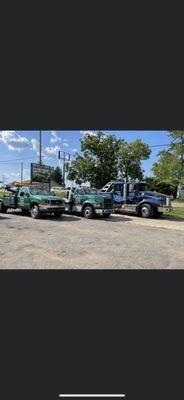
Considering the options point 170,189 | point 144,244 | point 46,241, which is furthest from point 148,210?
point 170,189

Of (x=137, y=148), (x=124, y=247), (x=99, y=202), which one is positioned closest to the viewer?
(x=124, y=247)

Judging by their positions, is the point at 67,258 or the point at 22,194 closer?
the point at 67,258

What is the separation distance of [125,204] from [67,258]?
38.9 ft

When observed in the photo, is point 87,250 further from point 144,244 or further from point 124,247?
point 144,244

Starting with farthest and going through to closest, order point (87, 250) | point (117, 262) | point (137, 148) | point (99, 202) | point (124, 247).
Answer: point (137, 148) < point (99, 202) < point (124, 247) < point (87, 250) < point (117, 262)

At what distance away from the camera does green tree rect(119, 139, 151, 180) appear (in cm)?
3188

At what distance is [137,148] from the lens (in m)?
37.8

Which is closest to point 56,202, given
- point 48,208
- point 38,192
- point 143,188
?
point 48,208

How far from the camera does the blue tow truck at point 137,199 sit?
17.8m

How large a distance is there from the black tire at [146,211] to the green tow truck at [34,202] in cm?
493

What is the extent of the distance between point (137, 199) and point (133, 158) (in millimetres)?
16923

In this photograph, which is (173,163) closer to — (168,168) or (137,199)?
(168,168)

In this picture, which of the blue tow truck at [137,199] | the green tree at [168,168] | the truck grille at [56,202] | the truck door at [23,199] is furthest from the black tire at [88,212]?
the green tree at [168,168]

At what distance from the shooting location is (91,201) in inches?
661
